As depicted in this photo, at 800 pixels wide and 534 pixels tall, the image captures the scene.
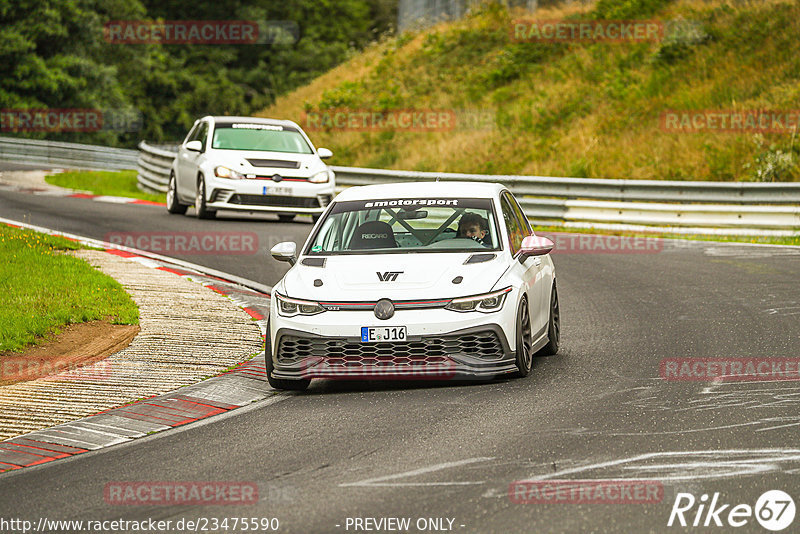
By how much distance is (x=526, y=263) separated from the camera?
9.98 metres

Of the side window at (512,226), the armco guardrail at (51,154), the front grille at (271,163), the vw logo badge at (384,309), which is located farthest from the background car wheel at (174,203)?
the armco guardrail at (51,154)

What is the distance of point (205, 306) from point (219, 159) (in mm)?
8787

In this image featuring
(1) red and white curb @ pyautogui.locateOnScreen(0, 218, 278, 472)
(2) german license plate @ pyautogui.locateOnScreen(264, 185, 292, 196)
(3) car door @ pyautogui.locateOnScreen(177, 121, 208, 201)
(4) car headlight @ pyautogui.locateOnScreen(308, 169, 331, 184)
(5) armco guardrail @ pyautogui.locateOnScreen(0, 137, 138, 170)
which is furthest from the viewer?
(5) armco guardrail @ pyautogui.locateOnScreen(0, 137, 138, 170)

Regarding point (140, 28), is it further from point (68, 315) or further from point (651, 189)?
point (68, 315)

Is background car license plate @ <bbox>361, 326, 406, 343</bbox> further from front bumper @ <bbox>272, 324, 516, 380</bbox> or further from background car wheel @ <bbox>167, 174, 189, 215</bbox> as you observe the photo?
background car wheel @ <bbox>167, 174, 189, 215</bbox>

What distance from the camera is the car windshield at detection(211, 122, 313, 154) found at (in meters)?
22.0

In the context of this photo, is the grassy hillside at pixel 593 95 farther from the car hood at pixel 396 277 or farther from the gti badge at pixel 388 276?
the gti badge at pixel 388 276

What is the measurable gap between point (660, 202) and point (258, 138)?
7.48 m

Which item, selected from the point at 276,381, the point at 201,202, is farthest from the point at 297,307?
the point at 201,202

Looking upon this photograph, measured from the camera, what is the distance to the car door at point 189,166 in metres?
21.7

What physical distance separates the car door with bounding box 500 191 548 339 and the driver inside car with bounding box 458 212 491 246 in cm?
20

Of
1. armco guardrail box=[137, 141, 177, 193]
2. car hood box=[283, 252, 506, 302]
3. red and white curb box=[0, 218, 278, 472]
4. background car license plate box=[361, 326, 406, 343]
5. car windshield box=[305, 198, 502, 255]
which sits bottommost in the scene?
armco guardrail box=[137, 141, 177, 193]

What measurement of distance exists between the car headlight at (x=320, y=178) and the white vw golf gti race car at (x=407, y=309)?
1127 cm

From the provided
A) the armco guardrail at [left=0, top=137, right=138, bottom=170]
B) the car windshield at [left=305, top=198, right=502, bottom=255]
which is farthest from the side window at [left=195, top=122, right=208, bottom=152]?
the armco guardrail at [left=0, top=137, right=138, bottom=170]
